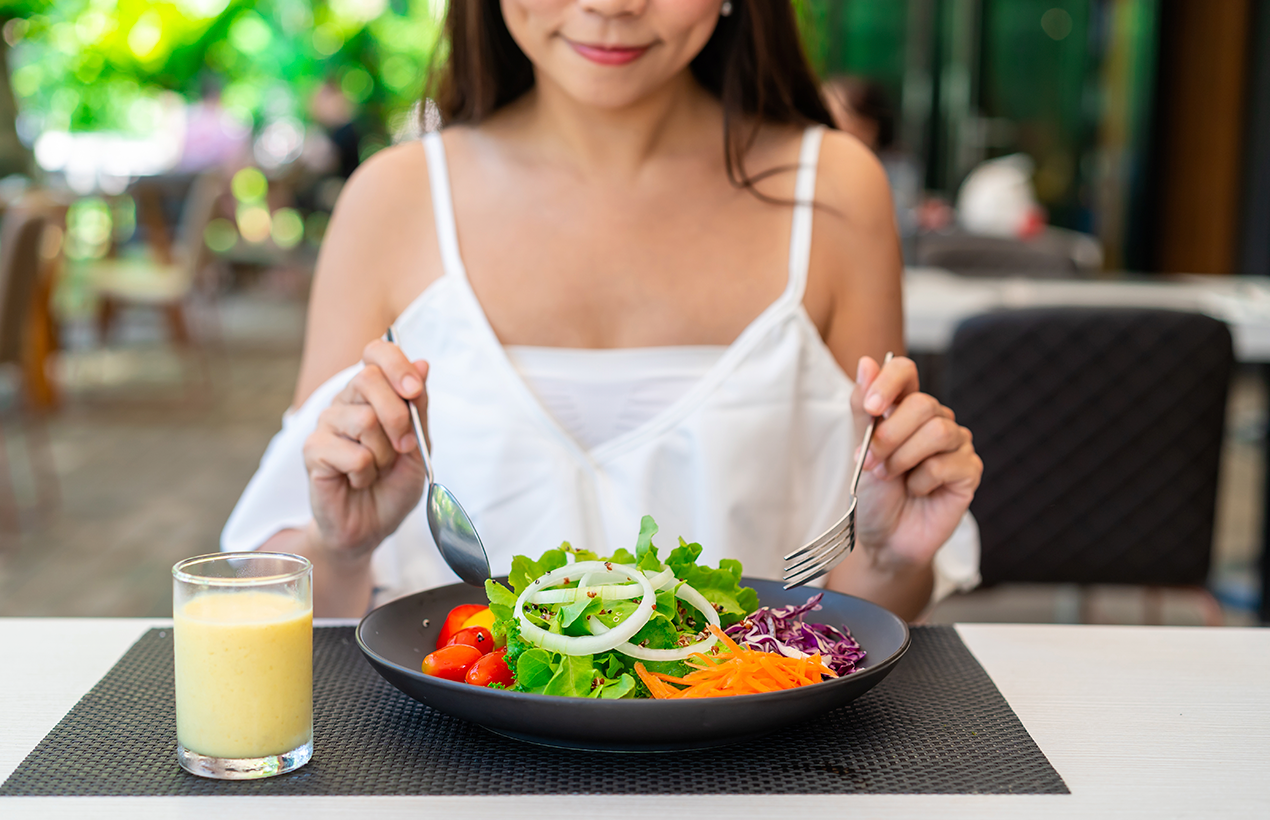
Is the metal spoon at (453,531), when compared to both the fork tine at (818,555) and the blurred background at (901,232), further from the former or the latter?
the blurred background at (901,232)

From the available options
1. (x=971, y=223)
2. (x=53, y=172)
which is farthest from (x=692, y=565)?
(x=53, y=172)

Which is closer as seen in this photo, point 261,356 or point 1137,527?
point 1137,527

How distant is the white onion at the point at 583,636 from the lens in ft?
2.40

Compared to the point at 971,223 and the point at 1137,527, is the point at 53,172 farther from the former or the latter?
the point at 1137,527

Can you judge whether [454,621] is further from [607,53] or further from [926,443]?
[607,53]

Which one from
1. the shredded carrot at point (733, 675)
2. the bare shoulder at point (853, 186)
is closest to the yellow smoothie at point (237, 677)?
the shredded carrot at point (733, 675)

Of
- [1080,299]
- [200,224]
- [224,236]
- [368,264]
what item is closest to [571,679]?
[368,264]

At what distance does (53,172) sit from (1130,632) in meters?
8.51

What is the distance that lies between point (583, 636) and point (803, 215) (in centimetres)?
77

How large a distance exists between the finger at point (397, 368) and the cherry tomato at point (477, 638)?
22 cm

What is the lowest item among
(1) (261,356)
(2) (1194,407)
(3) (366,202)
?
(1) (261,356)

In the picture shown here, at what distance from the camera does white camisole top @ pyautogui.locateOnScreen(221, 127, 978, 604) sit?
130cm

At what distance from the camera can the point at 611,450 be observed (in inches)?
51.7

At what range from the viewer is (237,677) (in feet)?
2.30
